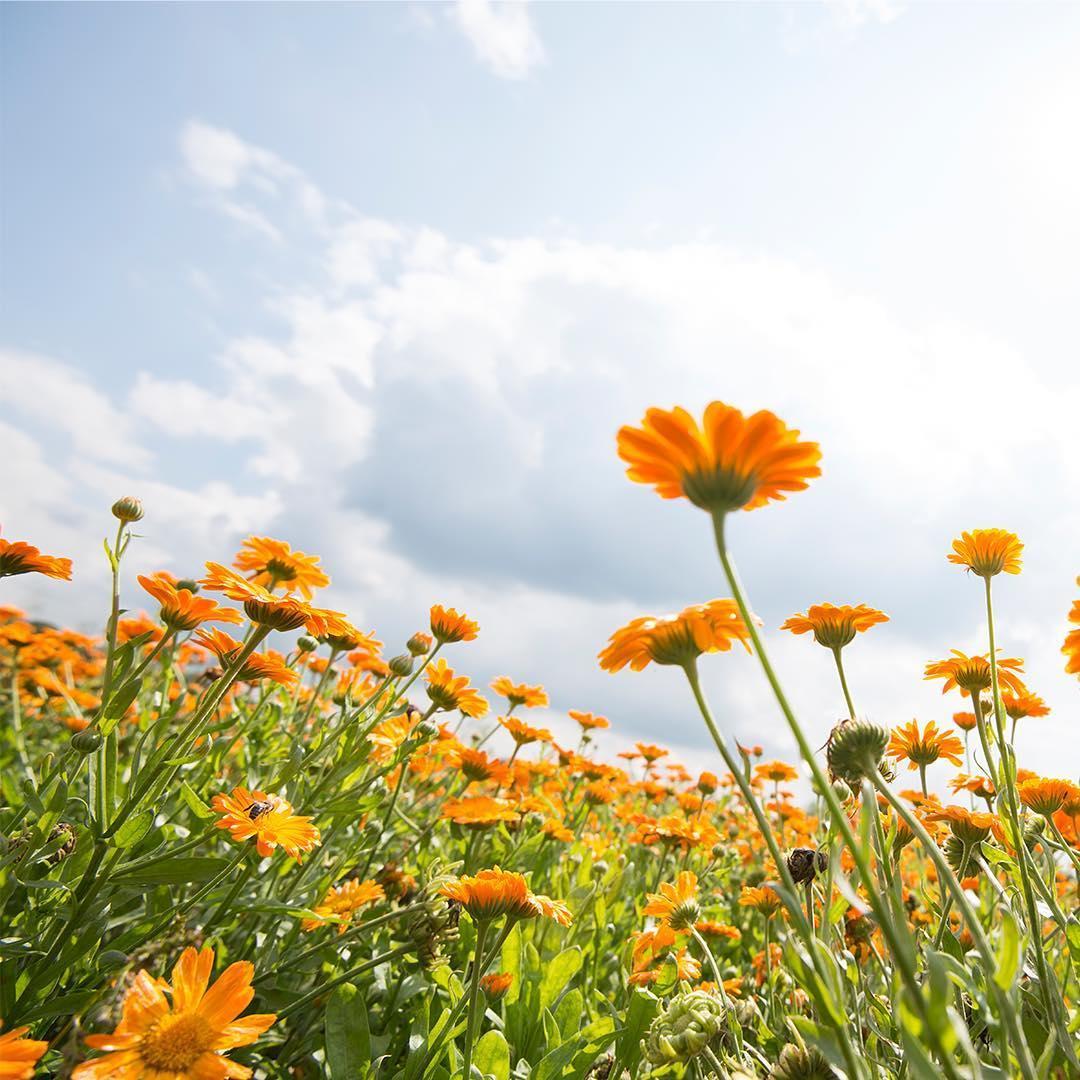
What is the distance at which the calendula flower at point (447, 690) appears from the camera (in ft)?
8.91

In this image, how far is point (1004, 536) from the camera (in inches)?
69.0

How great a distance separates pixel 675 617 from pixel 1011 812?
86 centimetres

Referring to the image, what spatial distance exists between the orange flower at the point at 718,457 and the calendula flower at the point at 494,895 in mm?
1041

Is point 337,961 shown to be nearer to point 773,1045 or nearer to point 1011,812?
point 773,1045

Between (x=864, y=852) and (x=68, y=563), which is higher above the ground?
(x=68, y=563)

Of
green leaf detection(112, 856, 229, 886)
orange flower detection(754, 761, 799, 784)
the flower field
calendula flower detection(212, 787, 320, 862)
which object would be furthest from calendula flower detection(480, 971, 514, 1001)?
orange flower detection(754, 761, 799, 784)

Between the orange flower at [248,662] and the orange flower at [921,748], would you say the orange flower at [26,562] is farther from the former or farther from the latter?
the orange flower at [921,748]

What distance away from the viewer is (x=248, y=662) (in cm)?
187

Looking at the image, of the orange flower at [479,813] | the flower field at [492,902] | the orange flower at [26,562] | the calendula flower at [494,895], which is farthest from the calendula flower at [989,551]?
the orange flower at [26,562]

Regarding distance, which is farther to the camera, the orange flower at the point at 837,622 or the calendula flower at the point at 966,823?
the calendula flower at the point at 966,823

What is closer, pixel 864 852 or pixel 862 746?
pixel 864 852

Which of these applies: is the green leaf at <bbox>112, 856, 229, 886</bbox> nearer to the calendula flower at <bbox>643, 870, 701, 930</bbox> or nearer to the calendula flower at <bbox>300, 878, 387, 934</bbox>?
the calendula flower at <bbox>300, 878, 387, 934</bbox>

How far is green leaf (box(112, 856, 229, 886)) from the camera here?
1568 millimetres

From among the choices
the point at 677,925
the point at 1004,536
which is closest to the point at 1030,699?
the point at 1004,536
